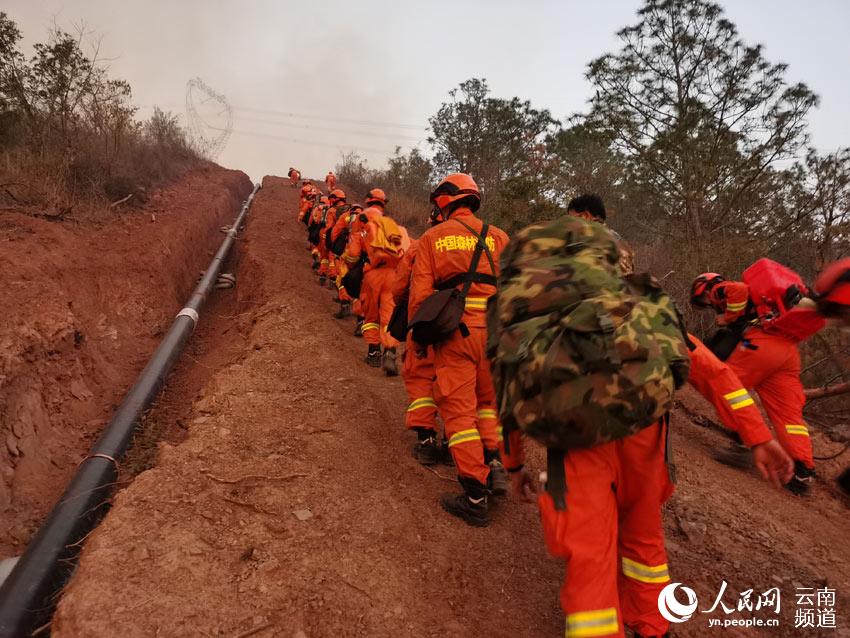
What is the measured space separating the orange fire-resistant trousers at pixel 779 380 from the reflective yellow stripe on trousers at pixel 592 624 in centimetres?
318

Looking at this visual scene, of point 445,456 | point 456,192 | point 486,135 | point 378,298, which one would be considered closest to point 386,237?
point 378,298

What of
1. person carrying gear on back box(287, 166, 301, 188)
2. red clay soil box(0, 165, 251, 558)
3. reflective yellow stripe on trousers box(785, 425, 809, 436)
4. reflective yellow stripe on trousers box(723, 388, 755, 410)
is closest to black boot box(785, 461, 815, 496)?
reflective yellow stripe on trousers box(785, 425, 809, 436)

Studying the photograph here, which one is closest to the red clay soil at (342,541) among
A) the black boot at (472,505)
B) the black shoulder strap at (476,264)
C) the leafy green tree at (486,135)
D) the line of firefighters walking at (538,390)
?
the black boot at (472,505)

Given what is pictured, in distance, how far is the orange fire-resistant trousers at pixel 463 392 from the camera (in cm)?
293

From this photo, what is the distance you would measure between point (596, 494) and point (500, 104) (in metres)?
16.0

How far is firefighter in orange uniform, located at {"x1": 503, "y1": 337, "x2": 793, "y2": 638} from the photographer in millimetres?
1514

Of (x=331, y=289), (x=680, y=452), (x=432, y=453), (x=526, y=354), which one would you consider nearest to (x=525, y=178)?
(x=331, y=289)

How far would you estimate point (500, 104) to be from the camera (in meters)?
15.7

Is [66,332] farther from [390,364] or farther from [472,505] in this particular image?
[472,505]

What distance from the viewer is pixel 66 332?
5156mm

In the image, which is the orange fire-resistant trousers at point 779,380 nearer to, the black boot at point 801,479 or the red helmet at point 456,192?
the black boot at point 801,479

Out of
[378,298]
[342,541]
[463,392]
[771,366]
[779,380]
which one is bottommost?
[342,541]

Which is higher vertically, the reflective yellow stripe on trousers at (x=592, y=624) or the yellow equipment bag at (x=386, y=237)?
the yellow equipment bag at (x=386, y=237)

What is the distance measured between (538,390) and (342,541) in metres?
1.72
